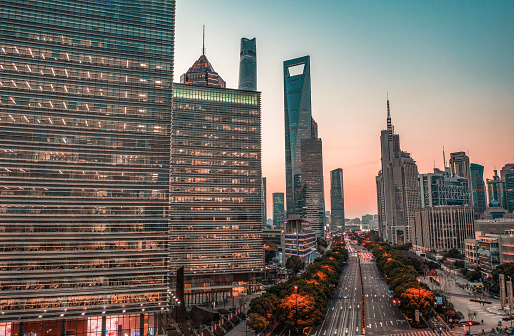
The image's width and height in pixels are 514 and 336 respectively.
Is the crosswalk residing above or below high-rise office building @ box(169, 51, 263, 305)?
below

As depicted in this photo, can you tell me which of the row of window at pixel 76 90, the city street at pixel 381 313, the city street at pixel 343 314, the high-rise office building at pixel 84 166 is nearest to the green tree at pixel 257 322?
the city street at pixel 343 314

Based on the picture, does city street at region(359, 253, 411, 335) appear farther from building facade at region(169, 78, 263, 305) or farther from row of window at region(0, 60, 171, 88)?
row of window at region(0, 60, 171, 88)

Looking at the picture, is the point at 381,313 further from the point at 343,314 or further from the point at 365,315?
the point at 343,314

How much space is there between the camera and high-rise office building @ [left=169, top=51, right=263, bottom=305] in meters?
155

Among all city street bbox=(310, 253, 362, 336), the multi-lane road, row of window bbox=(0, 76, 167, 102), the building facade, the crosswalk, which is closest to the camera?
the crosswalk

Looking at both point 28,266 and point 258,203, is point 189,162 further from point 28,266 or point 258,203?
point 28,266

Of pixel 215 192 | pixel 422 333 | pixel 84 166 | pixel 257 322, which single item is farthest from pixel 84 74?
pixel 422 333

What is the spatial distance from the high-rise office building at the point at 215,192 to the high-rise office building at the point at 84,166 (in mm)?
46385

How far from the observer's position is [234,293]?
159m

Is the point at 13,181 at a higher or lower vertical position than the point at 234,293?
higher

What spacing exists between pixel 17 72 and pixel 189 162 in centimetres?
7301

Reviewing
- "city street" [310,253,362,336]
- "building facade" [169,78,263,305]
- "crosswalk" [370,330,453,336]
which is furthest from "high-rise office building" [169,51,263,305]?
"crosswalk" [370,330,453,336]

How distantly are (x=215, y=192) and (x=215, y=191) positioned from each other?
0.45 metres

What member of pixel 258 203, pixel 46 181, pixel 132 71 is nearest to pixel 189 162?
pixel 258 203
